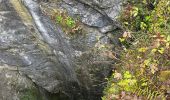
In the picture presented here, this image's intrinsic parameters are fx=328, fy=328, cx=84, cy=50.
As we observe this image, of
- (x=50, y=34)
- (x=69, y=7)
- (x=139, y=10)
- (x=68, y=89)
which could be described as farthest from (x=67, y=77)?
(x=139, y=10)

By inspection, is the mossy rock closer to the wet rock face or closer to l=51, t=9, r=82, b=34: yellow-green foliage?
the wet rock face

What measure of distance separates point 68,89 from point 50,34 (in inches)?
64.2

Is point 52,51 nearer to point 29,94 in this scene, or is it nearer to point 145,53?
point 29,94

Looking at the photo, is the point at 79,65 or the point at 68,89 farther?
the point at 68,89

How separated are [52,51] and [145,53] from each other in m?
2.65

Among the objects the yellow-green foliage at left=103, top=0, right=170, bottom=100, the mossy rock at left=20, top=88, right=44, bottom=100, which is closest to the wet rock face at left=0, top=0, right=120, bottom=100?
the mossy rock at left=20, top=88, right=44, bottom=100

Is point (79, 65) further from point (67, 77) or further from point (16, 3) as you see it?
point (16, 3)

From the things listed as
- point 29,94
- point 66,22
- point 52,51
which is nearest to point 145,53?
point 66,22

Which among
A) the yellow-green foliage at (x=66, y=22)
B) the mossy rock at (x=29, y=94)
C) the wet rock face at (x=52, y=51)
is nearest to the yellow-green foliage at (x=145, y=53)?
the wet rock face at (x=52, y=51)

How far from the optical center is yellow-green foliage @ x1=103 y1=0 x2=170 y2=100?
387cm

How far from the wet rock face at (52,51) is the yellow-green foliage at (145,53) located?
15.4 inches

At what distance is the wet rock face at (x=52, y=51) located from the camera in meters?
5.69

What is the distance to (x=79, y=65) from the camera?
246 inches

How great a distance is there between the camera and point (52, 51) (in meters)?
6.51
